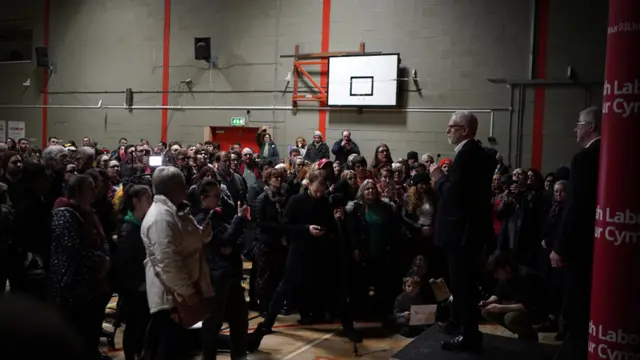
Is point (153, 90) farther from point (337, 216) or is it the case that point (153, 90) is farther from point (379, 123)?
point (337, 216)

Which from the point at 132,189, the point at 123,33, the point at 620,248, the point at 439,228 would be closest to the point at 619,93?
the point at 620,248

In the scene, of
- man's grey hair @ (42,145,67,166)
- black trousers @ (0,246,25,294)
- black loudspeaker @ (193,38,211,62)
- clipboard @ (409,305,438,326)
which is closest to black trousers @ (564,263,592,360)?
clipboard @ (409,305,438,326)

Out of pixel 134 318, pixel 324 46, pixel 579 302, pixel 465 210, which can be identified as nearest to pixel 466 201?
pixel 465 210

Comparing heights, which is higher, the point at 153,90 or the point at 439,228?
the point at 153,90

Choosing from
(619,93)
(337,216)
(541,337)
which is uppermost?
(619,93)

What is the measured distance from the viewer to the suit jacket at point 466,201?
359 cm

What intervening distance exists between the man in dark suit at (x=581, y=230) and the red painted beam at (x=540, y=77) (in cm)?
804

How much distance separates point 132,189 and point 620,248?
3079 mm

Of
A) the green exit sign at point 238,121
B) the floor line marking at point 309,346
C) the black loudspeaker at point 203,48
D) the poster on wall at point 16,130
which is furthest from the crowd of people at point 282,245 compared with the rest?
the poster on wall at point 16,130

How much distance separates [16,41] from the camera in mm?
17375

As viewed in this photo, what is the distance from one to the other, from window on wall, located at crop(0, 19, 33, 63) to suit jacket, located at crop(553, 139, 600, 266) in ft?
Answer: 56.5

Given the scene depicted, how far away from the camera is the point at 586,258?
3.33m

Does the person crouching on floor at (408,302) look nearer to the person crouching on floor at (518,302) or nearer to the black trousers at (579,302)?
the person crouching on floor at (518,302)

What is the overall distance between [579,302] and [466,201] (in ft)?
2.81
